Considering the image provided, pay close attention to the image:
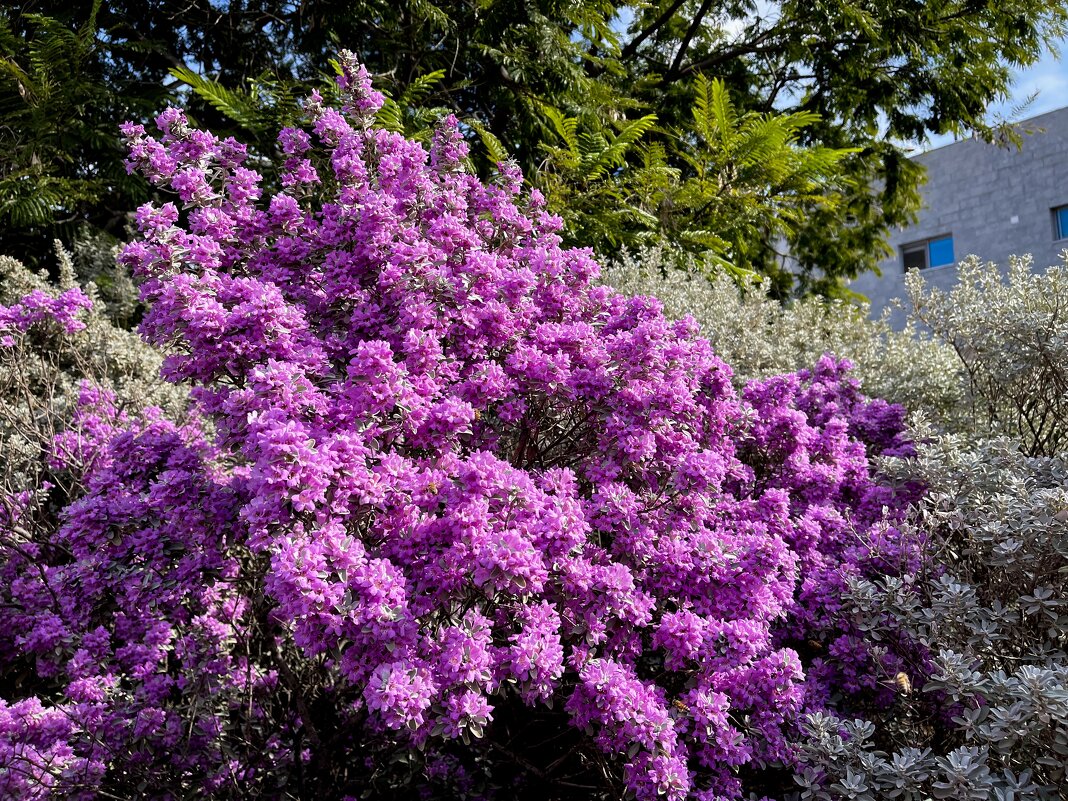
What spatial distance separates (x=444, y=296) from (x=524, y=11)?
542cm

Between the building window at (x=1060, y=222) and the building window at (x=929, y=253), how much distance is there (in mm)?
2119

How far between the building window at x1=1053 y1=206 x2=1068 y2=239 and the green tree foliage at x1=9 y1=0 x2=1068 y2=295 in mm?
8010

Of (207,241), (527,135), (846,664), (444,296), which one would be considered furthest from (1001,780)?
(527,135)

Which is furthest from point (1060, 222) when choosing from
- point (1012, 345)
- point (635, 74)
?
point (1012, 345)

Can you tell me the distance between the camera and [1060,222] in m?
16.4

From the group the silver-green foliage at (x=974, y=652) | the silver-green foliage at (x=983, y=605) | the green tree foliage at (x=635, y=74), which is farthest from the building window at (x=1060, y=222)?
Result: the silver-green foliage at (x=974, y=652)

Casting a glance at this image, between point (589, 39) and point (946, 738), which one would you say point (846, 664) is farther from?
point (589, 39)

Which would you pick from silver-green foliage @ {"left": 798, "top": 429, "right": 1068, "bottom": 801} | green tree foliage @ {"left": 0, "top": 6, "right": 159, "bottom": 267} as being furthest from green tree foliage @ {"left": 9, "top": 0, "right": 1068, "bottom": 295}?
silver-green foliage @ {"left": 798, "top": 429, "right": 1068, "bottom": 801}

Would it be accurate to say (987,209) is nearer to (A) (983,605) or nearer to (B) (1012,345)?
(B) (1012,345)

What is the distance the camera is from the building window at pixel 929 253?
18.2 m

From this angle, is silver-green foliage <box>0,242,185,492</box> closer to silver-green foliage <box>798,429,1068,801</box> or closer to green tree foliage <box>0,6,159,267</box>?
green tree foliage <box>0,6,159,267</box>

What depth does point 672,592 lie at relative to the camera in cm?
272

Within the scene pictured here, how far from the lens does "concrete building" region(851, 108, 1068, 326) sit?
16.2m

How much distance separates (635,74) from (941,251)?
489 inches
